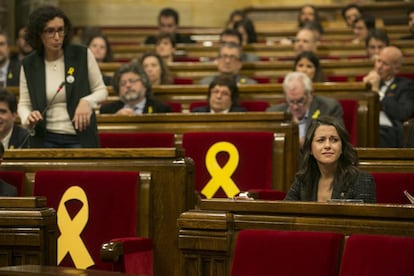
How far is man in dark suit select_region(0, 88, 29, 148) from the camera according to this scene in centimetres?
553

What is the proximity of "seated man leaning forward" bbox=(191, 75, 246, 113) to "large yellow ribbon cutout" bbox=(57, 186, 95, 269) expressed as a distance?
7.24 feet

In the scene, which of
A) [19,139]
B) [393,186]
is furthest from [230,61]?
[393,186]

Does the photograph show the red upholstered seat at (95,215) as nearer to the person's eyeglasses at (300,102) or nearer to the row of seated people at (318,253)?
the row of seated people at (318,253)

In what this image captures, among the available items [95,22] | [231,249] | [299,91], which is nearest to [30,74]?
[299,91]

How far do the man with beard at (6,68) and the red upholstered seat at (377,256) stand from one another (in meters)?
5.32

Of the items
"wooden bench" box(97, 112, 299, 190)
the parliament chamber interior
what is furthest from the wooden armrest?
"wooden bench" box(97, 112, 299, 190)

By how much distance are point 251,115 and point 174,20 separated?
18.5 ft

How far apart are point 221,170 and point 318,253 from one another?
229cm

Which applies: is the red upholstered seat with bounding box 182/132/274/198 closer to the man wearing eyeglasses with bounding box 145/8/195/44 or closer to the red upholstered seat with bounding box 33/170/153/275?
the red upholstered seat with bounding box 33/170/153/275

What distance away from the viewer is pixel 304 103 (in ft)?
21.1

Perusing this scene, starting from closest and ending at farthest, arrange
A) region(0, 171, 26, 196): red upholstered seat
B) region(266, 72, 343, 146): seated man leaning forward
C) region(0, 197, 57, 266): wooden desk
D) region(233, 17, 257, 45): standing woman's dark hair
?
region(0, 197, 57, 266): wooden desk
region(0, 171, 26, 196): red upholstered seat
region(266, 72, 343, 146): seated man leaning forward
region(233, 17, 257, 45): standing woman's dark hair

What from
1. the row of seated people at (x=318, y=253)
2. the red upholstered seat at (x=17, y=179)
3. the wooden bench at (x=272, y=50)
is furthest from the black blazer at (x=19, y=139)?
the wooden bench at (x=272, y=50)

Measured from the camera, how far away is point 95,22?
13.7 metres

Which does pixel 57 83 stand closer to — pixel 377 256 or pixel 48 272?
pixel 377 256
